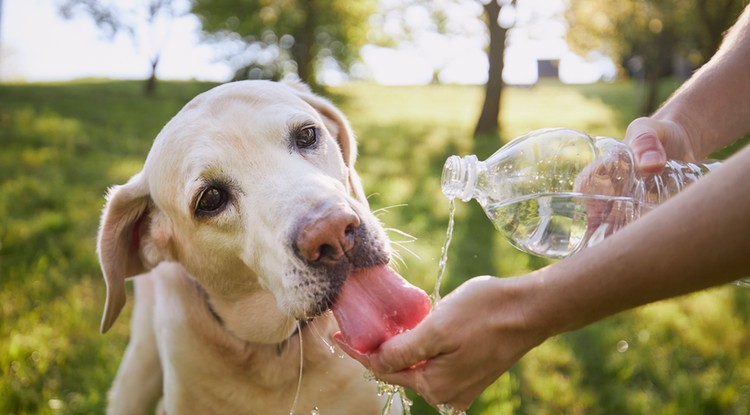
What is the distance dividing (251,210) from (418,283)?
302cm

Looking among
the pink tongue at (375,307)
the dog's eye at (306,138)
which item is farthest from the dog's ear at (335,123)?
the pink tongue at (375,307)

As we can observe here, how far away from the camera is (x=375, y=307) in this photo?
197 cm

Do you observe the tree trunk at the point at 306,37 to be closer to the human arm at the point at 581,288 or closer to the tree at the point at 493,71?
the tree at the point at 493,71

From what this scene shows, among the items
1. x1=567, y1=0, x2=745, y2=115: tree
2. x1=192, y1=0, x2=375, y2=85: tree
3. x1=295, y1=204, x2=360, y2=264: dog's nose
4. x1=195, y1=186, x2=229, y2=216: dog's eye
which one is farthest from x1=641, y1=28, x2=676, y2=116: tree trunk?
x1=295, y1=204, x2=360, y2=264: dog's nose

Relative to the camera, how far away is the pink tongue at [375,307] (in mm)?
1897

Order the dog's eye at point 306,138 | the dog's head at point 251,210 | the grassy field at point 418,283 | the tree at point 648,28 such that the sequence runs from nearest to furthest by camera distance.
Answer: the dog's head at point 251,210
the dog's eye at point 306,138
the grassy field at point 418,283
the tree at point 648,28

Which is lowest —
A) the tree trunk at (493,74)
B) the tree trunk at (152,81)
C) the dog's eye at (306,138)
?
the tree trunk at (152,81)

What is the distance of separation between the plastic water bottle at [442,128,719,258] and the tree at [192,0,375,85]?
19.4 m

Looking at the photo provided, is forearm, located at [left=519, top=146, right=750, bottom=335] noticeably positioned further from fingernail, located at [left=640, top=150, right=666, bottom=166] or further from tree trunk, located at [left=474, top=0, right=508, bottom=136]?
tree trunk, located at [left=474, top=0, right=508, bottom=136]

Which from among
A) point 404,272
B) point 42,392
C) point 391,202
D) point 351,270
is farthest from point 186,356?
point 391,202

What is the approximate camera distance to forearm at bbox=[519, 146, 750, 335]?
134 centimetres

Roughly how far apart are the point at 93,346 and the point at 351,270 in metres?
2.99

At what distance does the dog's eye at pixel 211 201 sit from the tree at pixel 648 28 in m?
16.8

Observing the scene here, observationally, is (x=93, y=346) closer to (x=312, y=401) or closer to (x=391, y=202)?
(x=312, y=401)
